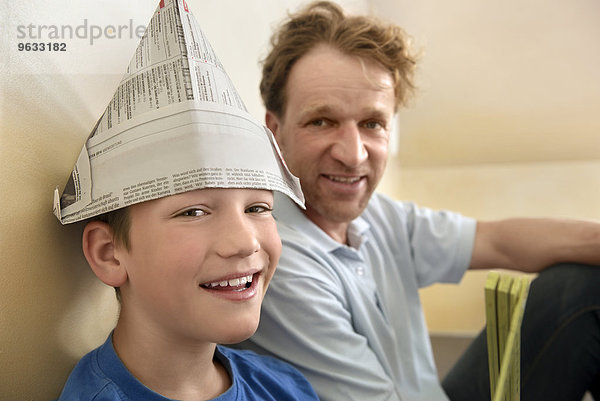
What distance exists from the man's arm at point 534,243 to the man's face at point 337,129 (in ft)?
1.26

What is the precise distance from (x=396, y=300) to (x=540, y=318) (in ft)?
1.06

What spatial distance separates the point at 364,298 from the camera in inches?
47.5

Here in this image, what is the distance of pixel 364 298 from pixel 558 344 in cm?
46

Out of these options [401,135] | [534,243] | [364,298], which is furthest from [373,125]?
[401,135]

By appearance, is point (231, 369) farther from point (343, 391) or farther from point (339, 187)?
point (339, 187)

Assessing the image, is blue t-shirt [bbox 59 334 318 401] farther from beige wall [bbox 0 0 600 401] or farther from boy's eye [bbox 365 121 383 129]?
boy's eye [bbox 365 121 383 129]

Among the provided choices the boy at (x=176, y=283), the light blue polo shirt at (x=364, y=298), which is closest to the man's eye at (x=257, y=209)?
the boy at (x=176, y=283)

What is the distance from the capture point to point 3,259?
2.18ft

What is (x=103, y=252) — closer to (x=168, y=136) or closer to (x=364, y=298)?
(x=168, y=136)

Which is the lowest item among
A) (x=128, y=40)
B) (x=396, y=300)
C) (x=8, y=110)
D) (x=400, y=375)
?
(x=400, y=375)

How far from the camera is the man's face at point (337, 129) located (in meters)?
1.19

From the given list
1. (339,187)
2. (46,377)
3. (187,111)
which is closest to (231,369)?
(46,377)

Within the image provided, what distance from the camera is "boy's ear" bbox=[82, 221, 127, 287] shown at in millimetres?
716

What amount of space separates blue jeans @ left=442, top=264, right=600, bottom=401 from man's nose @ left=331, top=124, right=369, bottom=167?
0.55 m
